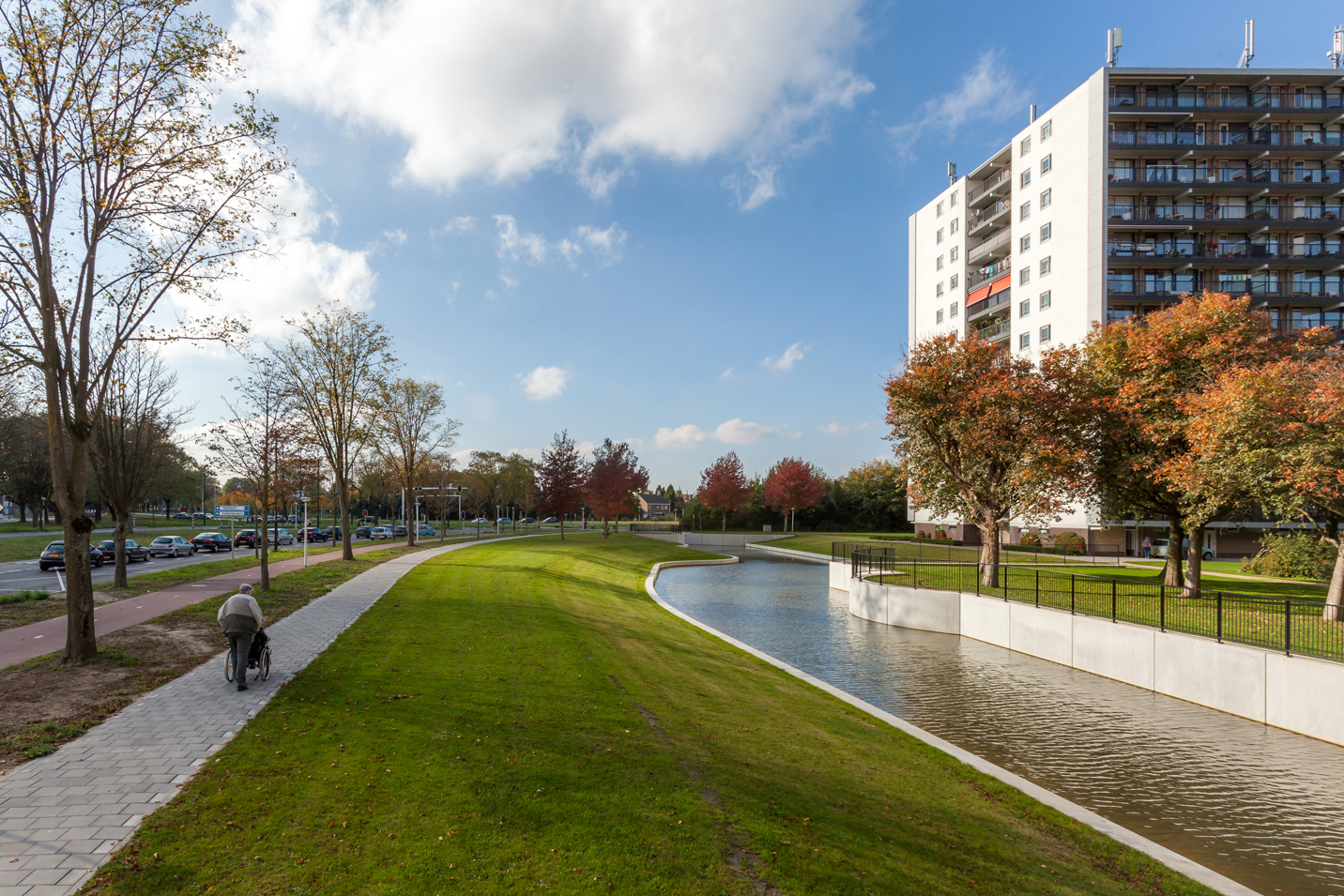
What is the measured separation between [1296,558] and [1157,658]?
2295cm

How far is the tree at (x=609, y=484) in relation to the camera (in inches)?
2247

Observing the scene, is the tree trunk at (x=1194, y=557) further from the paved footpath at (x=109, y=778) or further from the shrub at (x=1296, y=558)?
the paved footpath at (x=109, y=778)

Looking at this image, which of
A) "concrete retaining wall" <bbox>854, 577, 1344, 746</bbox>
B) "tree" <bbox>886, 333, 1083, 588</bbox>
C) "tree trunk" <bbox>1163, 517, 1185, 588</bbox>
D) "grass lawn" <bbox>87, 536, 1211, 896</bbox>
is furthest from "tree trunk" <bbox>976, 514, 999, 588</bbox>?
"grass lawn" <bbox>87, 536, 1211, 896</bbox>

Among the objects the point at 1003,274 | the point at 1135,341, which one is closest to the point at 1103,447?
the point at 1135,341

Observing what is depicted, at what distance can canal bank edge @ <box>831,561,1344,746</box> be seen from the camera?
41.2 ft

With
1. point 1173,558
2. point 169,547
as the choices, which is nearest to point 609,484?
point 169,547

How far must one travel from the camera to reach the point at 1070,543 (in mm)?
43406

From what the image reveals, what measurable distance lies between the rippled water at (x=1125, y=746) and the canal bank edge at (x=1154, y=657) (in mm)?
350

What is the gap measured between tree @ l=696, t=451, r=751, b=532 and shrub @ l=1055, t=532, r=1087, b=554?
109 ft

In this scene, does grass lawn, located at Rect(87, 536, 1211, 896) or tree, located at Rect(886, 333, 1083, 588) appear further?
tree, located at Rect(886, 333, 1083, 588)

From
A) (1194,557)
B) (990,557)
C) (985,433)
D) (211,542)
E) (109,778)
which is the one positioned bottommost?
(211,542)

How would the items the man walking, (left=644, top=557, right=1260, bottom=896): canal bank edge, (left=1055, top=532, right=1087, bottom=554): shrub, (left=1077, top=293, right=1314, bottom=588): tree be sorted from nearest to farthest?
(left=644, top=557, right=1260, bottom=896): canal bank edge → the man walking → (left=1077, top=293, right=1314, bottom=588): tree → (left=1055, top=532, right=1087, bottom=554): shrub

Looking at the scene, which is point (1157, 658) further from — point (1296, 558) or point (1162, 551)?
point (1162, 551)

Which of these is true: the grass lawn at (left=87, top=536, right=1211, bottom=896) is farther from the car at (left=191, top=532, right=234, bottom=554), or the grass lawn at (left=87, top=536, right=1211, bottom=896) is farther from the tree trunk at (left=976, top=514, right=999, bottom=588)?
the car at (left=191, top=532, right=234, bottom=554)
